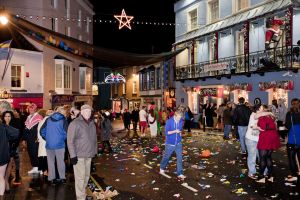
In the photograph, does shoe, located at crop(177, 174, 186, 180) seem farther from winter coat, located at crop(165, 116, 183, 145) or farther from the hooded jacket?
the hooded jacket

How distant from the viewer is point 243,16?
2667 cm

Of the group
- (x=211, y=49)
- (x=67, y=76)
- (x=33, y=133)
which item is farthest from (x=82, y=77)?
(x=33, y=133)

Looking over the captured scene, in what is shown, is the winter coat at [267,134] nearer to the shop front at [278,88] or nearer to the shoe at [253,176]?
the shoe at [253,176]

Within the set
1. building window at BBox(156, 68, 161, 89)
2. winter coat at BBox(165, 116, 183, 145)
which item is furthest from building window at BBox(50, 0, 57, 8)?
winter coat at BBox(165, 116, 183, 145)

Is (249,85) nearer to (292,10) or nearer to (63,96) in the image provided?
(292,10)

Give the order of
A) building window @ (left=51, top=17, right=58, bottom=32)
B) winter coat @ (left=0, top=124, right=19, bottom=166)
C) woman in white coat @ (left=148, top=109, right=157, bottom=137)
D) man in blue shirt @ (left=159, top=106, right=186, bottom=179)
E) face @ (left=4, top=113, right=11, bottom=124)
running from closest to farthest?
winter coat @ (left=0, top=124, right=19, bottom=166) → face @ (left=4, top=113, right=11, bottom=124) → man in blue shirt @ (left=159, top=106, right=186, bottom=179) → woman in white coat @ (left=148, top=109, right=157, bottom=137) → building window @ (left=51, top=17, right=58, bottom=32)

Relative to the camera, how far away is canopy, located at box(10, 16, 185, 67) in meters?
12.2

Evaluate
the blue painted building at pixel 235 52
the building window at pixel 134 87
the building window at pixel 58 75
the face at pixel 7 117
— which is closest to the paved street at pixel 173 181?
the face at pixel 7 117

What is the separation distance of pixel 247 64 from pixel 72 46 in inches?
586

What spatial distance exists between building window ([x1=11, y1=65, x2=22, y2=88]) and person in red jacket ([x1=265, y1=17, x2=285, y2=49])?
16828 millimetres

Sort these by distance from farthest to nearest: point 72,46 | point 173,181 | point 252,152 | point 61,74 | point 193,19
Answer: point 193,19
point 61,74
point 72,46
point 252,152
point 173,181

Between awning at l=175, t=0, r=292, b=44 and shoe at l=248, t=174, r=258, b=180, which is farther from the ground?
awning at l=175, t=0, r=292, b=44

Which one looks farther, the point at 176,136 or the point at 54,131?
the point at 176,136

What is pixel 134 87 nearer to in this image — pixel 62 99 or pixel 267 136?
pixel 62 99
